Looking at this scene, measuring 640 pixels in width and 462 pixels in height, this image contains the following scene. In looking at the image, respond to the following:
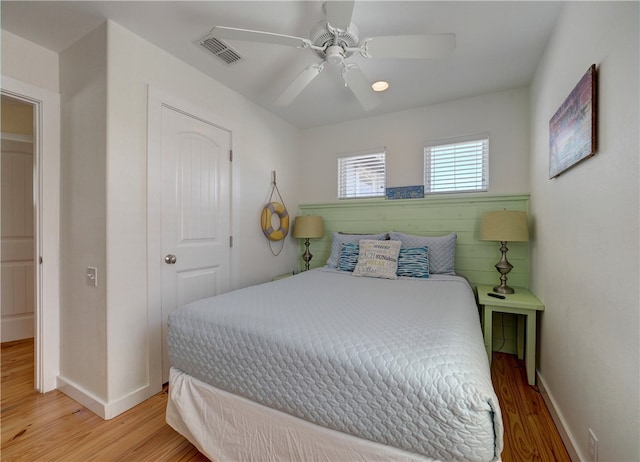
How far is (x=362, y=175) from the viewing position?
3.32 metres

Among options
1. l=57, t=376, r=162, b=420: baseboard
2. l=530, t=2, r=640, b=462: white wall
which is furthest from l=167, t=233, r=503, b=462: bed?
l=57, t=376, r=162, b=420: baseboard

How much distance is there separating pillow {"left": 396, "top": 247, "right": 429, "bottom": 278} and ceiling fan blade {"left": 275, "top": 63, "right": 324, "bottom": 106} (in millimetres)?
1629

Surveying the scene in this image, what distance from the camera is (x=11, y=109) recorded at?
2844mm

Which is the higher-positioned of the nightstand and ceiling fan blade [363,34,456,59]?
ceiling fan blade [363,34,456,59]

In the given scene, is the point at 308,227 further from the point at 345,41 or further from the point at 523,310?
the point at 523,310

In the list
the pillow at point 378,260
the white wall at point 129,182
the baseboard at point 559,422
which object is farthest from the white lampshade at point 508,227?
the white wall at point 129,182

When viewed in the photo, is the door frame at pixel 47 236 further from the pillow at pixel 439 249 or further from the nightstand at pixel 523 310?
the nightstand at pixel 523 310

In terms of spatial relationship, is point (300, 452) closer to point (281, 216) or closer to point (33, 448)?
point (33, 448)

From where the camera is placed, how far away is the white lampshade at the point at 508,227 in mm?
2227

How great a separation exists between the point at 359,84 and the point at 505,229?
1.62m

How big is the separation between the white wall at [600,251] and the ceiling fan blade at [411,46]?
0.61m

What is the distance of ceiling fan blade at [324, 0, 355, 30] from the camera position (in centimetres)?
127

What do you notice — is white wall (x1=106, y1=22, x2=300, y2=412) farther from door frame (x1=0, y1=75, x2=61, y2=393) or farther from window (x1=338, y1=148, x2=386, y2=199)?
window (x1=338, y1=148, x2=386, y2=199)

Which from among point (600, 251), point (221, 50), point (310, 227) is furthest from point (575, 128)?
point (310, 227)
